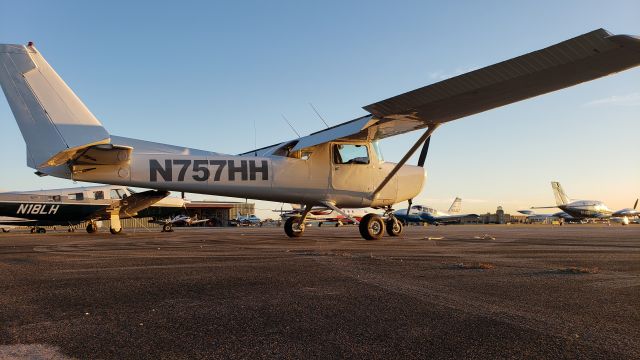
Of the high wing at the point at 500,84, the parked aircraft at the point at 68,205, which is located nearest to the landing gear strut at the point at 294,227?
the high wing at the point at 500,84

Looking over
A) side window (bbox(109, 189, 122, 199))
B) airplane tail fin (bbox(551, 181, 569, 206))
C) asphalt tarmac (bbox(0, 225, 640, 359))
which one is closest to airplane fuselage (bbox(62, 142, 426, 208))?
asphalt tarmac (bbox(0, 225, 640, 359))

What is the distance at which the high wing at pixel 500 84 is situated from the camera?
23.7ft

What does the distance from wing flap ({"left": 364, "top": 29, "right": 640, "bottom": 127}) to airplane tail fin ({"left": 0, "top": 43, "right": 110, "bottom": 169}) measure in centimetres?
650

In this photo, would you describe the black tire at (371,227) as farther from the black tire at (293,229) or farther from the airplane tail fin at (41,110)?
the airplane tail fin at (41,110)

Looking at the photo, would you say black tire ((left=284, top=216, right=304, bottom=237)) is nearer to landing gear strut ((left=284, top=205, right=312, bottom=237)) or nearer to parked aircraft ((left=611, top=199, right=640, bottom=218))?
landing gear strut ((left=284, top=205, right=312, bottom=237))

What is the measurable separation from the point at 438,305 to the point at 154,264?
428 cm

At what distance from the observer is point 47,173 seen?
403 inches

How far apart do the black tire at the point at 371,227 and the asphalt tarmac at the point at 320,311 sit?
19.2 feet

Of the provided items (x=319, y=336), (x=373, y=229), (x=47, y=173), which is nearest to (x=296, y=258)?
(x=319, y=336)

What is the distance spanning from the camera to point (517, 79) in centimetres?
860

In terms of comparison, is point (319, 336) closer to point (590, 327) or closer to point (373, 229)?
point (590, 327)

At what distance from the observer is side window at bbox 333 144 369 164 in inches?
495

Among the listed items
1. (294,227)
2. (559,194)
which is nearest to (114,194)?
(294,227)

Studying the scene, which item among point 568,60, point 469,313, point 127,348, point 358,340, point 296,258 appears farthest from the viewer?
point 568,60
